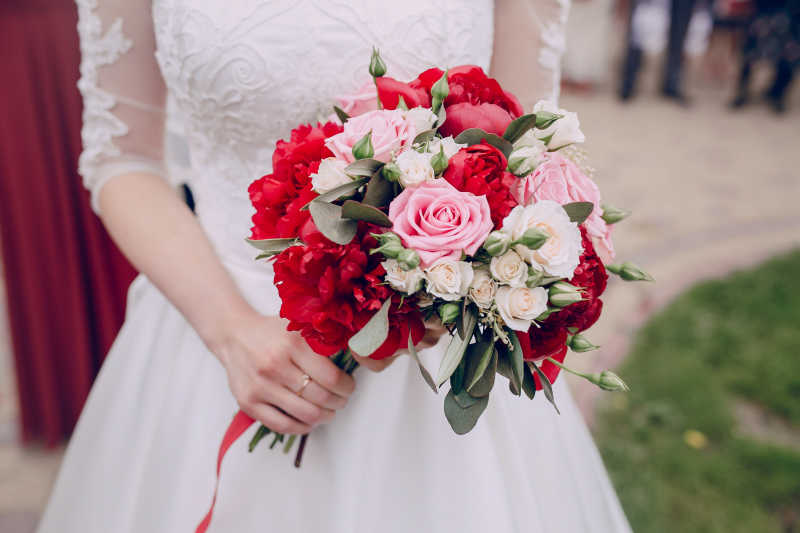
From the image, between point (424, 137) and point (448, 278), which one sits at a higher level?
point (424, 137)

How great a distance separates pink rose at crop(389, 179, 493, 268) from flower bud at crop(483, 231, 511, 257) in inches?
0.5

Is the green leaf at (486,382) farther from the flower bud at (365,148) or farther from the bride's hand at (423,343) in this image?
the flower bud at (365,148)

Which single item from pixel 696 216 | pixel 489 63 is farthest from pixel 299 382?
pixel 696 216

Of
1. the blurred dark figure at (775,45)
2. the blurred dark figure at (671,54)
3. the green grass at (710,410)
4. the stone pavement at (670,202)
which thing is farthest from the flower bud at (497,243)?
the blurred dark figure at (775,45)

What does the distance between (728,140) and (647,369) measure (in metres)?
4.45

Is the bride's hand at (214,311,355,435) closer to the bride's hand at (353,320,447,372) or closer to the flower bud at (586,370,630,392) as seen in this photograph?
the bride's hand at (353,320,447,372)

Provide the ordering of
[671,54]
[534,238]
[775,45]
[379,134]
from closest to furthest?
[534,238], [379,134], [775,45], [671,54]

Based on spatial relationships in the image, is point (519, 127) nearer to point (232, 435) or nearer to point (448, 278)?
point (448, 278)

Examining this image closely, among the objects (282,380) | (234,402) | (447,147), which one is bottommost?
(234,402)

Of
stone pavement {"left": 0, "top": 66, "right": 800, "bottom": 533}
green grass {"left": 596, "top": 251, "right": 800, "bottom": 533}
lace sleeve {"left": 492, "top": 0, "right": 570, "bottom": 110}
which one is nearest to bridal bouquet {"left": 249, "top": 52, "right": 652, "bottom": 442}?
lace sleeve {"left": 492, "top": 0, "right": 570, "bottom": 110}

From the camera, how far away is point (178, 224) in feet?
4.18

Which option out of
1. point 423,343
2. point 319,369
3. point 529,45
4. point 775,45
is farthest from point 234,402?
point 775,45

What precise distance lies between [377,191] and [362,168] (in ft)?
0.12

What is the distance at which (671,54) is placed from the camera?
728cm
